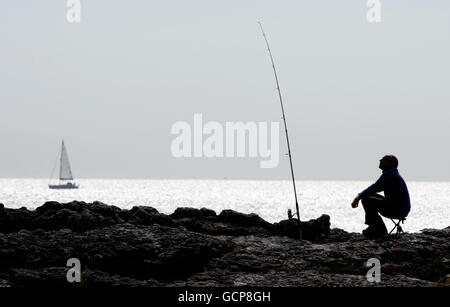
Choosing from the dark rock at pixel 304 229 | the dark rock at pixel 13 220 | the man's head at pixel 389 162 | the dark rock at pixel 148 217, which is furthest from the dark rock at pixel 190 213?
the man's head at pixel 389 162

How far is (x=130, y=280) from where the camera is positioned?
10789 millimetres

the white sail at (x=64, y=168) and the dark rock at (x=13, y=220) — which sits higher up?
the white sail at (x=64, y=168)

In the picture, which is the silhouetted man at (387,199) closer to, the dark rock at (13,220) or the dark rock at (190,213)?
the dark rock at (190,213)

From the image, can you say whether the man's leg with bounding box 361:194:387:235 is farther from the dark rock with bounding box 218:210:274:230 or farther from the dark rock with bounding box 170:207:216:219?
the dark rock with bounding box 170:207:216:219

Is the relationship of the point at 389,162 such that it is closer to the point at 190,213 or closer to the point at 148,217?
the point at 190,213

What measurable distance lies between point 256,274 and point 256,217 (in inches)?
222

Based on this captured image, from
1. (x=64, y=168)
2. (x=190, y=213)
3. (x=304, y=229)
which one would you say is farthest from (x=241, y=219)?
(x=64, y=168)

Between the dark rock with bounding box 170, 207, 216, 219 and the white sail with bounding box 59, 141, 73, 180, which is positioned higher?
the white sail with bounding box 59, 141, 73, 180

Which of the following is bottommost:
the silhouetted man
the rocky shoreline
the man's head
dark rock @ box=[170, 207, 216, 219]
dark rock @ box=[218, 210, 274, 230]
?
the rocky shoreline

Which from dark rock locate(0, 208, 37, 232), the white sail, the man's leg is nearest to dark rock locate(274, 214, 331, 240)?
the man's leg

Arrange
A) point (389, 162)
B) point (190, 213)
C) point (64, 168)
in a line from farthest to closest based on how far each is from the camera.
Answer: point (64, 168), point (190, 213), point (389, 162)
